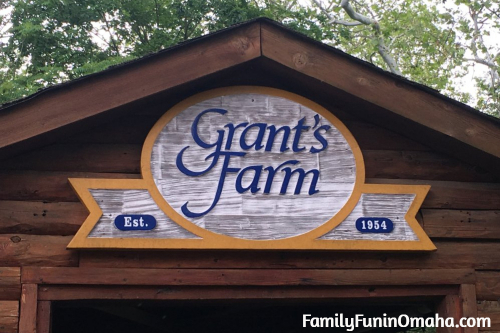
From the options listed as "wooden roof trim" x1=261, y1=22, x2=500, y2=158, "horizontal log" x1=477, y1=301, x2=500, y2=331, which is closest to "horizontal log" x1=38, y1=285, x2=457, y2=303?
"horizontal log" x1=477, y1=301, x2=500, y2=331

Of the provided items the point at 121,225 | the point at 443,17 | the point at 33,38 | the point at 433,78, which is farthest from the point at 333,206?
the point at 433,78

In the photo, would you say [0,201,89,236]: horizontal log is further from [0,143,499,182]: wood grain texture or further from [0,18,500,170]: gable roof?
[0,18,500,170]: gable roof

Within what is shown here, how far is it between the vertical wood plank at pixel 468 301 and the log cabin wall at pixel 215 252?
59mm

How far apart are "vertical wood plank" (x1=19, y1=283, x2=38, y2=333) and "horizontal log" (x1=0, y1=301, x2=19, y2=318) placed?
41 millimetres

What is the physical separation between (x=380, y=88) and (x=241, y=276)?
1.71 meters

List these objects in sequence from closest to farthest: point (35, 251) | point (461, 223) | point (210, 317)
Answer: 1. point (35, 251)
2. point (461, 223)
3. point (210, 317)

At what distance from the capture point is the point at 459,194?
5.07 meters

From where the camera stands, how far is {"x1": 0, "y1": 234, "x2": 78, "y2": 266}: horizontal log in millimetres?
4344

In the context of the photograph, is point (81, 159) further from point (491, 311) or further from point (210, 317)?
point (210, 317)

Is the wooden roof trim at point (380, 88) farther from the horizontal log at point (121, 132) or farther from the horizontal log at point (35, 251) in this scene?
the horizontal log at point (35, 251)

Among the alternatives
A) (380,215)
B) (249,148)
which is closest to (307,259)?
(380,215)

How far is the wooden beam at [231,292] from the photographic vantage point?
14.3 ft

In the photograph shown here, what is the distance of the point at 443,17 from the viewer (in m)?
15.6

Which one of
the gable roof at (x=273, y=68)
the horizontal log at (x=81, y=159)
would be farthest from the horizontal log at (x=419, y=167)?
the horizontal log at (x=81, y=159)
